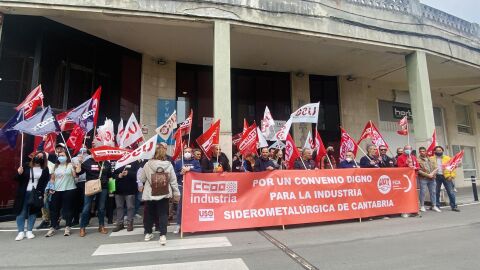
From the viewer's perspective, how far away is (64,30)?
35.3 feet

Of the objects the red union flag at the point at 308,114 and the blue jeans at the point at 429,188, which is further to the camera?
the blue jeans at the point at 429,188

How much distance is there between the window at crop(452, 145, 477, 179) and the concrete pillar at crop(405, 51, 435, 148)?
10401 millimetres

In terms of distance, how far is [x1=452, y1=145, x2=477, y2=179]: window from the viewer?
67.7 feet

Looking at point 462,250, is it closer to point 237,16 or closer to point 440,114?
point 237,16

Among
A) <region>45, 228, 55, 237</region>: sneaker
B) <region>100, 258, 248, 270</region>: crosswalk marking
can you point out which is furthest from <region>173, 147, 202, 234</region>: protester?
<region>45, 228, 55, 237</region>: sneaker

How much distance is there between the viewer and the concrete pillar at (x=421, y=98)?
12195 mm

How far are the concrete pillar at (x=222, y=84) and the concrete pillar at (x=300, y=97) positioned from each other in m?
6.00

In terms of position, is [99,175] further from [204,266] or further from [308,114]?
[308,114]

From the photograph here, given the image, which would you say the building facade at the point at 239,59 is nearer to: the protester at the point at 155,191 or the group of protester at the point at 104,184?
the group of protester at the point at 104,184

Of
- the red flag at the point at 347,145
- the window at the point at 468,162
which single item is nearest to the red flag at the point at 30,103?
the red flag at the point at 347,145

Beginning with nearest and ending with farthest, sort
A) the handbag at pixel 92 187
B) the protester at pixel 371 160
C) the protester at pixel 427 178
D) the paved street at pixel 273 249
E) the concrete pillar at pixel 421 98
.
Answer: the paved street at pixel 273 249 < the handbag at pixel 92 187 < the protester at pixel 371 160 < the protester at pixel 427 178 < the concrete pillar at pixel 421 98

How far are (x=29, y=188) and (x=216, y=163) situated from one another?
407 centimetres

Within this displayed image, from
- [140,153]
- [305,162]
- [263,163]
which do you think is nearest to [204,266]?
[140,153]

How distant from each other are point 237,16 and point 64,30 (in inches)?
230
